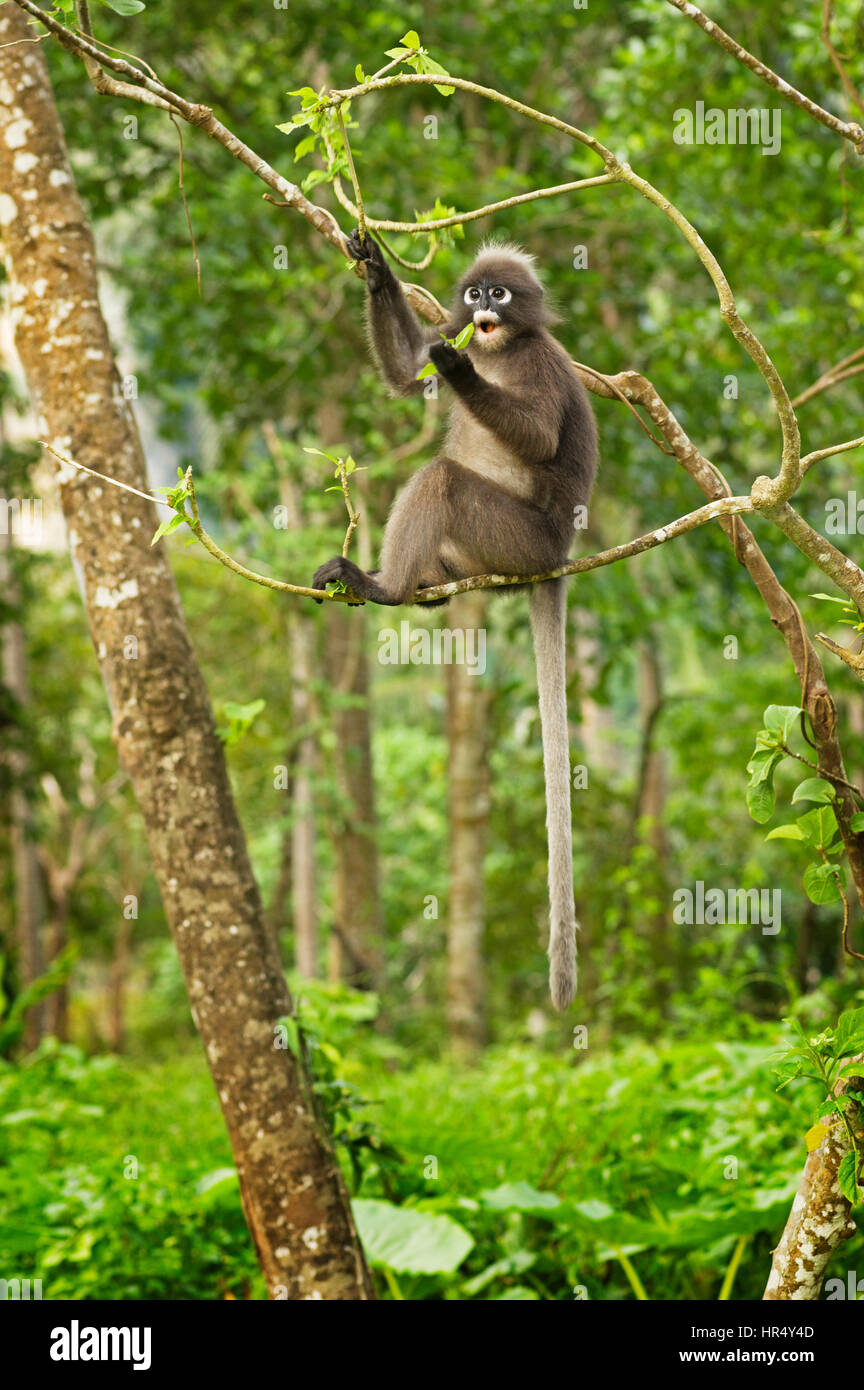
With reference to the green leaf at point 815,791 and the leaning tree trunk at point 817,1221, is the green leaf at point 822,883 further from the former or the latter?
the leaning tree trunk at point 817,1221

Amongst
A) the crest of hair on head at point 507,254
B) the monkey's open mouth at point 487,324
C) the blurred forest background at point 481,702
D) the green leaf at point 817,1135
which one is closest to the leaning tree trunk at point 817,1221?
the green leaf at point 817,1135

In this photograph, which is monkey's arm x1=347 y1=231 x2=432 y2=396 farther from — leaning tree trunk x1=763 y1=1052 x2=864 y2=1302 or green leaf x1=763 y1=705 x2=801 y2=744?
leaning tree trunk x1=763 y1=1052 x2=864 y2=1302

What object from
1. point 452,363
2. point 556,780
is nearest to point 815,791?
point 556,780

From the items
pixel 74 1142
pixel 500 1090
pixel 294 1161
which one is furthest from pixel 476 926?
pixel 294 1161

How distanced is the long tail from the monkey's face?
0.64 meters

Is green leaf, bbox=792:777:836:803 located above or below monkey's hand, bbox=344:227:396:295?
below

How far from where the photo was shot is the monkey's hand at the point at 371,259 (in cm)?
272

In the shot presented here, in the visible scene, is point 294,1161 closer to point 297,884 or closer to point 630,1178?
point 630,1178

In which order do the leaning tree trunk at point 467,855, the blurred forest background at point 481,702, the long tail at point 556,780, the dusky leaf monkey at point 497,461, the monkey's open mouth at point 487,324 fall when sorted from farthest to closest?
1. the leaning tree trunk at point 467,855
2. the blurred forest background at point 481,702
3. the monkey's open mouth at point 487,324
4. the dusky leaf monkey at point 497,461
5. the long tail at point 556,780

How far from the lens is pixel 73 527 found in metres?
3.02

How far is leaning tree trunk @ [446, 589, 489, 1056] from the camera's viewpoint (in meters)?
7.19

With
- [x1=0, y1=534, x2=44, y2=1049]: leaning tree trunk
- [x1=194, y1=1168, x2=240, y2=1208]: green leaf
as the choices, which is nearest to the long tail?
[x1=194, y1=1168, x2=240, y2=1208]: green leaf

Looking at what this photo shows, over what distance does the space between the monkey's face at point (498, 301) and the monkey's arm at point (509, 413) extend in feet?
0.74

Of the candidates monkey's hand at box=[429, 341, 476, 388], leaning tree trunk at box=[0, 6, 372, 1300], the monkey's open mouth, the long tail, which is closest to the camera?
the long tail
